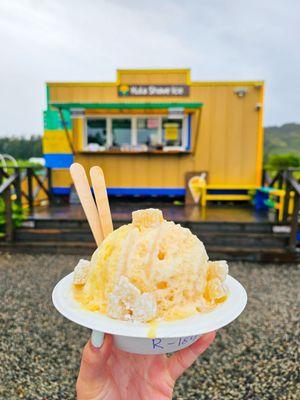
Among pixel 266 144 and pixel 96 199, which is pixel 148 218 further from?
pixel 266 144

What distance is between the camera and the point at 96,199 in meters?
1.40

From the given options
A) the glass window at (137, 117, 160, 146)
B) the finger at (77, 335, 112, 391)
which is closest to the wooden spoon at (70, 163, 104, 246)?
the finger at (77, 335, 112, 391)

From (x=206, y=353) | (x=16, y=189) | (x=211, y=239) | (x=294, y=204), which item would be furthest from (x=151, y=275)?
(x=16, y=189)

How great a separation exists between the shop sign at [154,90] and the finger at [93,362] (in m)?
8.69

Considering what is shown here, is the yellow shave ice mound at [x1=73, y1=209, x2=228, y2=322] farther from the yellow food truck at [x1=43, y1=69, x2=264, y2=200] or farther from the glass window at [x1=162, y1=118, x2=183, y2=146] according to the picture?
the glass window at [x1=162, y1=118, x2=183, y2=146]

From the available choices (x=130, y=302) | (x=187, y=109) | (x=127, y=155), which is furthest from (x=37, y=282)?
(x=187, y=109)

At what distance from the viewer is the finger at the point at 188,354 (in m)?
1.36

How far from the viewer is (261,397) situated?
8.76 ft

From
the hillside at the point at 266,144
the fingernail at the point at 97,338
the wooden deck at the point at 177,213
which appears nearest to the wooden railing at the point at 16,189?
the wooden deck at the point at 177,213

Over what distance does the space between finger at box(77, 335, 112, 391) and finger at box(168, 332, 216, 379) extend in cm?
34

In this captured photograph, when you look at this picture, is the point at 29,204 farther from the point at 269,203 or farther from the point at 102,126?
the point at 269,203

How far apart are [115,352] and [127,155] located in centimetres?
838

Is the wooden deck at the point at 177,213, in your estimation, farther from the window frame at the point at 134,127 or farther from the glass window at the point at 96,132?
the glass window at the point at 96,132

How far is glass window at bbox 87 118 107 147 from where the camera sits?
31.1 ft
